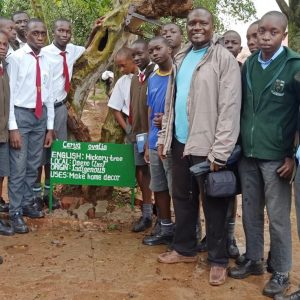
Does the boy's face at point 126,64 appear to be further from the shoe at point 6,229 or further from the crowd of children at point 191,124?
the shoe at point 6,229

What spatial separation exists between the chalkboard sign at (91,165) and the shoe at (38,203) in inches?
11.3

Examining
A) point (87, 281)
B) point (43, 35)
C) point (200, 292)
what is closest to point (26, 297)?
point (87, 281)

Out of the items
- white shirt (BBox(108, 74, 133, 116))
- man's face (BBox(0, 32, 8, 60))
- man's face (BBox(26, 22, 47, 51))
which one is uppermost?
man's face (BBox(26, 22, 47, 51))

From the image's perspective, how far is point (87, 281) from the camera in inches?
163

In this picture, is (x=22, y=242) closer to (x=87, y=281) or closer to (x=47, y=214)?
(x=47, y=214)

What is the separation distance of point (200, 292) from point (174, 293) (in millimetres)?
218

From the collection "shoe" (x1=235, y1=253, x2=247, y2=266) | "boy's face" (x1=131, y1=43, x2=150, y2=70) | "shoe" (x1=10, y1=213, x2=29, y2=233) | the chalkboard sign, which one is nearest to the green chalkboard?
the chalkboard sign

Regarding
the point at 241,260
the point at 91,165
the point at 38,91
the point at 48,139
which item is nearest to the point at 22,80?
the point at 38,91

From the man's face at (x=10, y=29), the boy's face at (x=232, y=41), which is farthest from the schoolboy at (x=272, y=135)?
the man's face at (x=10, y=29)

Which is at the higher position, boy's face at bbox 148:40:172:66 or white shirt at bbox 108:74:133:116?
boy's face at bbox 148:40:172:66

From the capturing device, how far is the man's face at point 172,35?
16.8ft

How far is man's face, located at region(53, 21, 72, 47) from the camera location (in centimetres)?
551

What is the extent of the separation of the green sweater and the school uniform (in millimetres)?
2397

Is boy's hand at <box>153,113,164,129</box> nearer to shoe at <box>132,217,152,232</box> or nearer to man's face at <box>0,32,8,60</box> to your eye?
shoe at <box>132,217,152,232</box>
